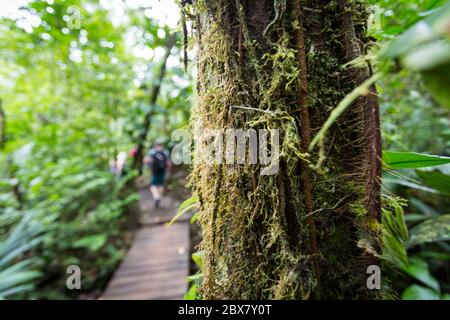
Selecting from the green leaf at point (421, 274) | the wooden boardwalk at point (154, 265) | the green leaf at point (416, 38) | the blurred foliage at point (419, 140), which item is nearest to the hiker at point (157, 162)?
the wooden boardwalk at point (154, 265)

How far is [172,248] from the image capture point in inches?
134

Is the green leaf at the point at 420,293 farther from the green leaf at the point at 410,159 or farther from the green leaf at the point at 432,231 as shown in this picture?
the green leaf at the point at 410,159

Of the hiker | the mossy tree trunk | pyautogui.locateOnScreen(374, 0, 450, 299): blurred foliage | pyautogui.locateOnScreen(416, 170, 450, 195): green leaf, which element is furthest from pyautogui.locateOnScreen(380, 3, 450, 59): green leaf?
the hiker

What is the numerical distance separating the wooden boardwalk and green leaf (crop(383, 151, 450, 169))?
6.41 feet

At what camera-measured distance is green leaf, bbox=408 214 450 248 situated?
4.72 ft

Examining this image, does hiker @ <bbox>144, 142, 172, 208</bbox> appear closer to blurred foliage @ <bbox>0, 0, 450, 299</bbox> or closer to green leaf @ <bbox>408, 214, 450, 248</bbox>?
blurred foliage @ <bbox>0, 0, 450, 299</bbox>

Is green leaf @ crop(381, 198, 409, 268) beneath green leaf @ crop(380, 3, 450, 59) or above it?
beneath

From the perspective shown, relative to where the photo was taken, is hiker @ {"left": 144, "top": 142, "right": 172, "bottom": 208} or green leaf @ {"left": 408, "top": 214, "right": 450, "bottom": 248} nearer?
green leaf @ {"left": 408, "top": 214, "right": 450, "bottom": 248}

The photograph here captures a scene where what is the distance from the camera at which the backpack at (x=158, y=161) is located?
14.1 ft

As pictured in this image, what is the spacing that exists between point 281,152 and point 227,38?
0.28 meters

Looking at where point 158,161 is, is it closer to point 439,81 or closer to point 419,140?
point 419,140

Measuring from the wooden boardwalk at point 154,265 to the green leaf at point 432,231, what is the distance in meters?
1.67

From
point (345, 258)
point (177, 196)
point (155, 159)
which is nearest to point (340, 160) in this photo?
point (345, 258)

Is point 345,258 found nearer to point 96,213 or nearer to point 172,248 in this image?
point 172,248
